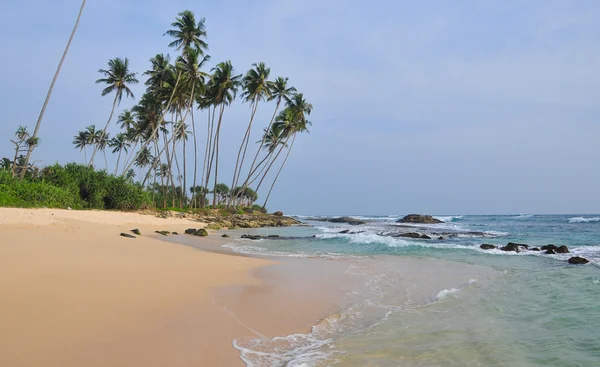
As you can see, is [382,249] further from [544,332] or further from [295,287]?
[544,332]

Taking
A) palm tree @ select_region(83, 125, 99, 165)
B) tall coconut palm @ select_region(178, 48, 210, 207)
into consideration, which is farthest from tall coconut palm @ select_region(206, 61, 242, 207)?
palm tree @ select_region(83, 125, 99, 165)

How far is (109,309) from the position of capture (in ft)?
13.4

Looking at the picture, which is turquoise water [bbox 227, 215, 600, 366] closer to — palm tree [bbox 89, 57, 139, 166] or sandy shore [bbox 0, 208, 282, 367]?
sandy shore [bbox 0, 208, 282, 367]

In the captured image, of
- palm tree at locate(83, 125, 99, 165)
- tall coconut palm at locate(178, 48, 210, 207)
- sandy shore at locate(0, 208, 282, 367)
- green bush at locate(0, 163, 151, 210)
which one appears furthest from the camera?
palm tree at locate(83, 125, 99, 165)

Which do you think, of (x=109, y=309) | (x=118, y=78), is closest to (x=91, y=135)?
(x=118, y=78)

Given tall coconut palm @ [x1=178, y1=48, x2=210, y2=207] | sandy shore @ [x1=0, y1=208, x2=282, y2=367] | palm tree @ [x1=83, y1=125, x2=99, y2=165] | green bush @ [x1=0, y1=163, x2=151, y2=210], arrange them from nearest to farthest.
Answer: sandy shore @ [x1=0, y1=208, x2=282, y2=367], green bush @ [x1=0, y1=163, x2=151, y2=210], tall coconut palm @ [x1=178, y1=48, x2=210, y2=207], palm tree @ [x1=83, y1=125, x2=99, y2=165]

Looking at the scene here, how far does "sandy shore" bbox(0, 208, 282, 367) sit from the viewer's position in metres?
3.00

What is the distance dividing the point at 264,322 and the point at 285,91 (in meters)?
36.9

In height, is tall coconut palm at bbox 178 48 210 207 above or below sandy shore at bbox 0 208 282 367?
above

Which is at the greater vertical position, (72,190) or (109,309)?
(72,190)

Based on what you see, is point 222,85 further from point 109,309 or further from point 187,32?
point 109,309

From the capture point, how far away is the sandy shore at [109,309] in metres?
3.00

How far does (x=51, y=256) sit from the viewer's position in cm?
630

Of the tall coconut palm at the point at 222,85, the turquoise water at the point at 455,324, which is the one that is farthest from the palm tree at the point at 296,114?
the turquoise water at the point at 455,324
